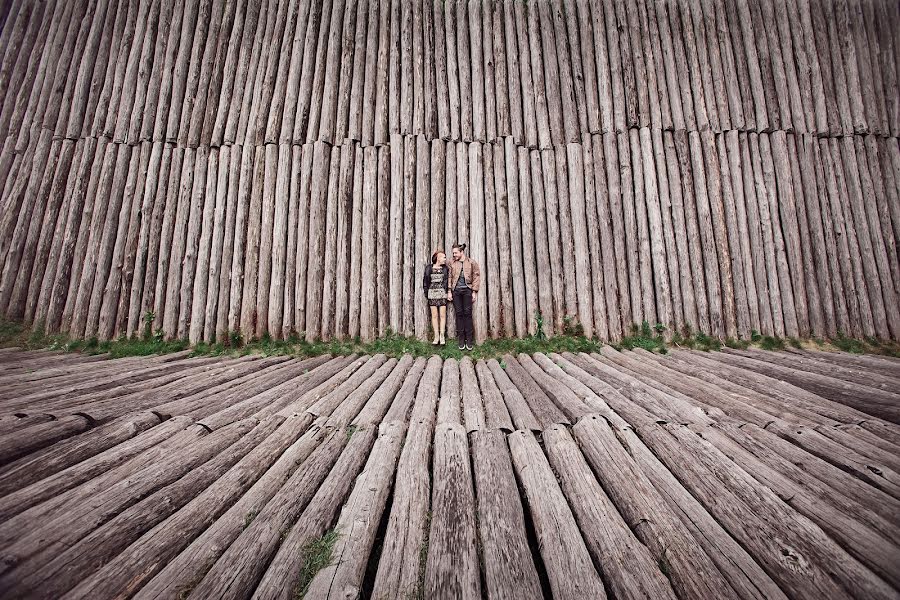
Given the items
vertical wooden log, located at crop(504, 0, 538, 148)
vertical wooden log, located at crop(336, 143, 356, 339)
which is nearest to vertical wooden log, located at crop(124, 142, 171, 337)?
vertical wooden log, located at crop(336, 143, 356, 339)

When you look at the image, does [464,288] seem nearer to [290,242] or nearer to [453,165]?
[453,165]

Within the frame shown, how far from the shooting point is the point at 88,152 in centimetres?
826

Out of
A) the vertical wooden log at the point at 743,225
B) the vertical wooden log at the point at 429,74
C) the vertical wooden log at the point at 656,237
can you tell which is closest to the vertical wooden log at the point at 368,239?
the vertical wooden log at the point at 429,74

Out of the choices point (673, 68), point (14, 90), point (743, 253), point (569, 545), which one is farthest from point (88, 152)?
point (743, 253)

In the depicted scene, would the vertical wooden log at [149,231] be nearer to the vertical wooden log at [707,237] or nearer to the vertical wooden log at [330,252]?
the vertical wooden log at [330,252]

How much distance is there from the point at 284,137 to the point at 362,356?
17.5 ft

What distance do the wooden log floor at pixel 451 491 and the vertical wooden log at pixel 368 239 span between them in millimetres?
3112

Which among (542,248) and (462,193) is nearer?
(542,248)

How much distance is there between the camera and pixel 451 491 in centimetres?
256

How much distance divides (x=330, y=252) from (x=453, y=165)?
3323 millimetres

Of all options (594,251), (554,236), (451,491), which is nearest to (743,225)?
(594,251)

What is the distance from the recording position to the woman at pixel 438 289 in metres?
7.17

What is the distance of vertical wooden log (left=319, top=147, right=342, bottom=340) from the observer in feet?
25.0

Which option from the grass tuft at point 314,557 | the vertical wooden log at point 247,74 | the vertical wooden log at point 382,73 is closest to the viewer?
the grass tuft at point 314,557
